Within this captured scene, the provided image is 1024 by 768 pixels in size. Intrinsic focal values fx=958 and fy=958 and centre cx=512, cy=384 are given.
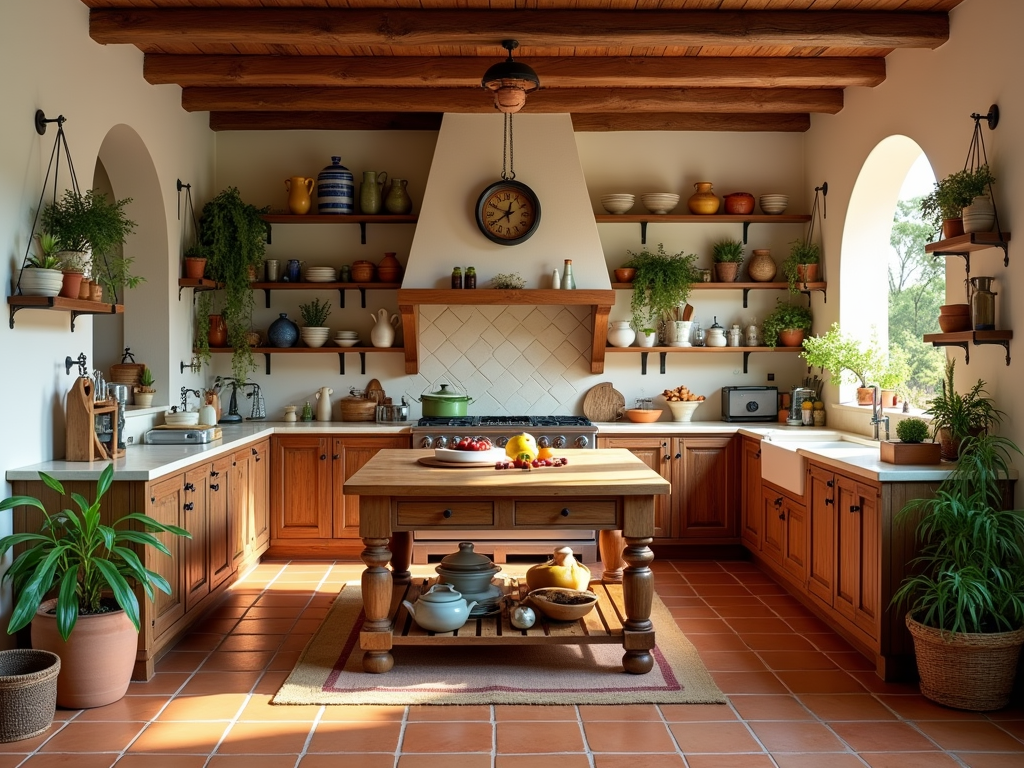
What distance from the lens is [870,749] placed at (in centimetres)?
340

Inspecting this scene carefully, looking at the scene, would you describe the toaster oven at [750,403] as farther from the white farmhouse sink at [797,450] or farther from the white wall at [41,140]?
the white wall at [41,140]

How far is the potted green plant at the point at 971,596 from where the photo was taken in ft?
12.2

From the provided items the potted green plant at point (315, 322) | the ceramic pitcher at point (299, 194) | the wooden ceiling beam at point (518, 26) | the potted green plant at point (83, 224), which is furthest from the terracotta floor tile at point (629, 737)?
the ceramic pitcher at point (299, 194)

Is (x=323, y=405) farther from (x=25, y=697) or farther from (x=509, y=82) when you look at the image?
(x=25, y=697)

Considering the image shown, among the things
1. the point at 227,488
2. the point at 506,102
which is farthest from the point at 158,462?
the point at 506,102

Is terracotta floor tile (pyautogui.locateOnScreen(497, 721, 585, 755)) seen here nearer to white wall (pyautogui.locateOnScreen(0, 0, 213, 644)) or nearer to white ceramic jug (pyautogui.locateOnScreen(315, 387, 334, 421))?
white wall (pyautogui.locateOnScreen(0, 0, 213, 644))

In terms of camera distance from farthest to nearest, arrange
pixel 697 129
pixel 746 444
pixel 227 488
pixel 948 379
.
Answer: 1. pixel 697 129
2. pixel 746 444
3. pixel 227 488
4. pixel 948 379

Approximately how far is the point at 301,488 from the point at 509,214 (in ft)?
7.65

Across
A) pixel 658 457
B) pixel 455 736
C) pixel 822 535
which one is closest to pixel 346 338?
pixel 658 457

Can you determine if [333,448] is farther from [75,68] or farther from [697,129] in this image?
[697,129]

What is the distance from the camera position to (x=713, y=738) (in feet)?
11.5

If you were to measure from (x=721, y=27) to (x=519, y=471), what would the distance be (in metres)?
2.50

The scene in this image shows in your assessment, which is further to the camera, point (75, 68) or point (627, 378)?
point (627, 378)

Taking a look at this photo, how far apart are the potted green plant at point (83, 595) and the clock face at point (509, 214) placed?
132 inches
